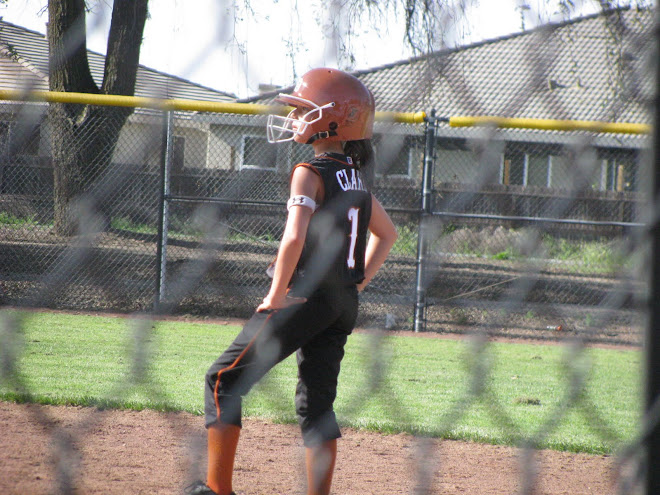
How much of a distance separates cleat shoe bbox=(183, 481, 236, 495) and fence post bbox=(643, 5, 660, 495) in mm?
1603

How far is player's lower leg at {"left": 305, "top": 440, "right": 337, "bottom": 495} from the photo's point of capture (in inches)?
96.7

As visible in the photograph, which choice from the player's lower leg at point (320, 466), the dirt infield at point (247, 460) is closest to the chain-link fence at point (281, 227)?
the dirt infield at point (247, 460)

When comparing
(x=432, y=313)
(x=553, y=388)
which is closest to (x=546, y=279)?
(x=432, y=313)

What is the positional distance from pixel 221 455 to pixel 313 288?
2.12ft

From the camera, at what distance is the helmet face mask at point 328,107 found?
8.06 ft

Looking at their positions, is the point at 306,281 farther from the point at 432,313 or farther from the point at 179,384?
the point at 432,313

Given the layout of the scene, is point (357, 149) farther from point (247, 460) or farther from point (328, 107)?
point (247, 460)

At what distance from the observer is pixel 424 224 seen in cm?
734

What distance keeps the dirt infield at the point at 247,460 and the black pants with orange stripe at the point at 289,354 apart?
0.30 m

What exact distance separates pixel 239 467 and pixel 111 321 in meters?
4.02

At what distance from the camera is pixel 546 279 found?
9.04 m

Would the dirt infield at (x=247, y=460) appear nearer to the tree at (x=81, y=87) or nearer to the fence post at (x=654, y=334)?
the tree at (x=81, y=87)

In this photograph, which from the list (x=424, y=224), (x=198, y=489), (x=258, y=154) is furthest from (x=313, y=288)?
(x=424, y=224)

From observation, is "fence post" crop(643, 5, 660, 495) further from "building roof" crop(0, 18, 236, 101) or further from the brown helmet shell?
the brown helmet shell
